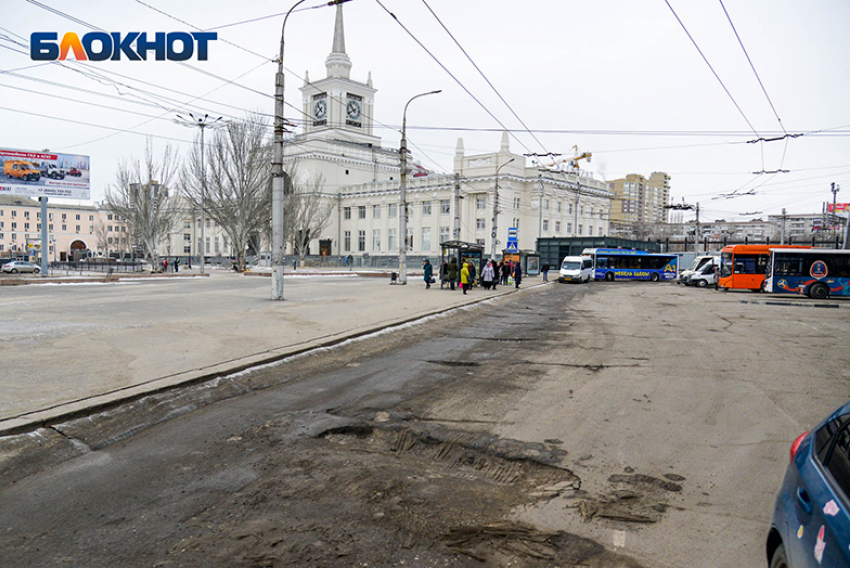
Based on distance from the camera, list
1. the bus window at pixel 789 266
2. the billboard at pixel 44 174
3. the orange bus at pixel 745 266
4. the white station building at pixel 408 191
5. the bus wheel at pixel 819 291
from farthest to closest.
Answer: the white station building at pixel 408 191 < the billboard at pixel 44 174 < the orange bus at pixel 745 266 < the bus window at pixel 789 266 < the bus wheel at pixel 819 291

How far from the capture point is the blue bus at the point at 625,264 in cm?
4853

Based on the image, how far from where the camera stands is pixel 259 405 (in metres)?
6.43

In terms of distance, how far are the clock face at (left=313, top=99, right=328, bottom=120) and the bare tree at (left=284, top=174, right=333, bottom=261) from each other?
35.5ft

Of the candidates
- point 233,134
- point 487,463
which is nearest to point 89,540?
point 487,463

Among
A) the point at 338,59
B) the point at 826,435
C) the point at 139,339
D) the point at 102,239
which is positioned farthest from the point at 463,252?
the point at 102,239

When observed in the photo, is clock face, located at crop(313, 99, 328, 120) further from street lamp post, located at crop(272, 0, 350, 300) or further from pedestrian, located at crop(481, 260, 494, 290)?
street lamp post, located at crop(272, 0, 350, 300)

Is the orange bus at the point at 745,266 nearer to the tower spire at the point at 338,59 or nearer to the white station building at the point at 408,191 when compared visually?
the white station building at the point at 408,191

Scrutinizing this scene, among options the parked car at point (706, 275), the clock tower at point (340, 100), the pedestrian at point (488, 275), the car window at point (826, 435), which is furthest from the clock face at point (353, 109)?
the car window at point (826, 435)

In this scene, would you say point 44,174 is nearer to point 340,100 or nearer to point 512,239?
point 512,239

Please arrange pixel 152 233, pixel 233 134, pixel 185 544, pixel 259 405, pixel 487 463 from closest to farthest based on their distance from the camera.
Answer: pixel 185 544
pixel 487 463
pixel 259 405
pixel 233 134
pixel 152 233

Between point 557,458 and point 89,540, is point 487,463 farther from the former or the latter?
point 89,540

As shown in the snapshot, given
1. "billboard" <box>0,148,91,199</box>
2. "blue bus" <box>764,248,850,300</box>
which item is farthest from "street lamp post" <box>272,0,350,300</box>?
"blue bus" <box>764,248,850,300</box>

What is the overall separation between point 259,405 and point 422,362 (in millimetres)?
3321

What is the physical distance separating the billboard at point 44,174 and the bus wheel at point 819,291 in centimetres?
4296
